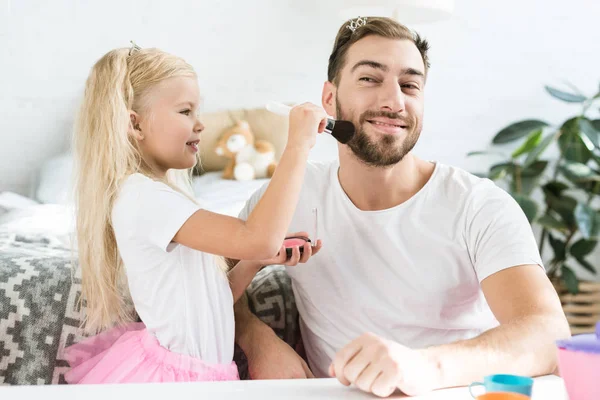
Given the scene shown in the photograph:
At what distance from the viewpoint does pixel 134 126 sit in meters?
1.43

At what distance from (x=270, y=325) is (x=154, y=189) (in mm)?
468

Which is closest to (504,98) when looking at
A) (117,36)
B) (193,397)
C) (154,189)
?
(117,36)

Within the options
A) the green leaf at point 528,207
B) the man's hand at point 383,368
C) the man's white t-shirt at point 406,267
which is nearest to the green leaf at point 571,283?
the green leaf at point 528,207

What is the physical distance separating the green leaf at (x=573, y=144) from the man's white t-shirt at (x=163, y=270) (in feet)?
7.86

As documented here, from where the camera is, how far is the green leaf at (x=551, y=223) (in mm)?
3127

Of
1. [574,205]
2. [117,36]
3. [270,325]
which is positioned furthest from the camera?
[117,36]

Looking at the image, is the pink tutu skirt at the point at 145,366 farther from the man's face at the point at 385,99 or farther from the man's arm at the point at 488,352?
the man's face at the point at 385,99

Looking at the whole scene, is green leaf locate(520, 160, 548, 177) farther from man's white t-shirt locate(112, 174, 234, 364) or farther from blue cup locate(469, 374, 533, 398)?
blue cup locate(469, 374, 533, 398)

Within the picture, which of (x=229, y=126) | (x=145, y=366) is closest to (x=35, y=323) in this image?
(x=145, y=366)

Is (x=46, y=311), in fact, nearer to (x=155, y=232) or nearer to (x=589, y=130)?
(x=155, y=232)

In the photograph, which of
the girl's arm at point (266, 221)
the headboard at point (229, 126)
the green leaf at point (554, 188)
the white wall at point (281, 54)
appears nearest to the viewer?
the girl's arm at point (266, 221)

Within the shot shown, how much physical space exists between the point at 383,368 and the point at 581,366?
22 centimetres

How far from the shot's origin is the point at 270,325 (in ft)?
5.24

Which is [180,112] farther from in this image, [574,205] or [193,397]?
[574,205]
